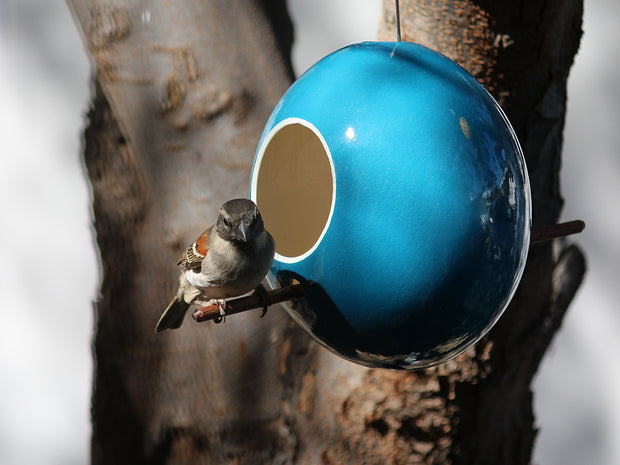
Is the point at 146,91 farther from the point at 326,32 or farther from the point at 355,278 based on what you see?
the point at 326,32

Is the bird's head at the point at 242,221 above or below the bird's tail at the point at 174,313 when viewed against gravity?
above

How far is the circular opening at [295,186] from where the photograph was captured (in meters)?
0.99

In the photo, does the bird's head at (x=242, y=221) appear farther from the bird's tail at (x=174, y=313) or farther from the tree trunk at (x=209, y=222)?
the tree trunk at (x=209, y=222)

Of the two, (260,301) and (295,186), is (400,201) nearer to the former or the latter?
(295,186)

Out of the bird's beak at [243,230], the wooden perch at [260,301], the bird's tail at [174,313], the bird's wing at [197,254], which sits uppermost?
the bird's wing at [197,254]

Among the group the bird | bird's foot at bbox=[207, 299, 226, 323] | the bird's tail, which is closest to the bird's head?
the bird

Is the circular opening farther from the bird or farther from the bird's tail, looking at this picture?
the bird's tail

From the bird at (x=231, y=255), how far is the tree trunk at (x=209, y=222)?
0.53m

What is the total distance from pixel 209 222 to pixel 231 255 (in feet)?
2.04

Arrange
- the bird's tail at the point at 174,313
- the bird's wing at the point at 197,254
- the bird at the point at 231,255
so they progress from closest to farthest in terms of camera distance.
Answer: the bird at the point at 231,255 < the bird's wing at the point at 197,254 < the bird's tail at the point at 174,313

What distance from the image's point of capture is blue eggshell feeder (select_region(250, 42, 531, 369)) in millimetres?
944

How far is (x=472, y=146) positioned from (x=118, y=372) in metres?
1.27

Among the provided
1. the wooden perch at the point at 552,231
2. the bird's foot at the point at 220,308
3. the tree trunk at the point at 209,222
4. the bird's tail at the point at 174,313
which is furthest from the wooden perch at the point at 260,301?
the tree trunk at the point at 209,222

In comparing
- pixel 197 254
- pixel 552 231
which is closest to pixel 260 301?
pixel 197 254
